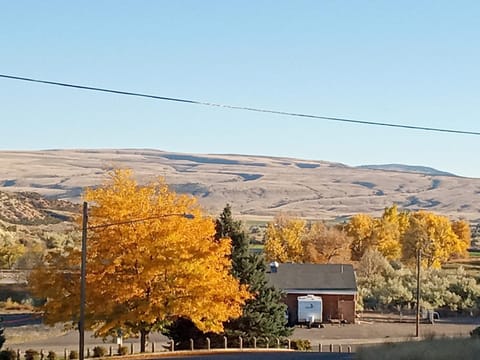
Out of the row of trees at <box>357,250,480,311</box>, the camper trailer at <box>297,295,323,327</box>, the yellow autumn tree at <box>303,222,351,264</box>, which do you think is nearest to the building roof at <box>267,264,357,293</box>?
the camper trailer at <box>297,295,323,327</box>

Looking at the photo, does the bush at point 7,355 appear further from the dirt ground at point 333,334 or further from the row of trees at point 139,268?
the dirt ground at point 333,334

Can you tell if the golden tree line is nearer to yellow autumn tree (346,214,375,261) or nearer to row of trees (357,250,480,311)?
yellow autumn tree (346,214,375,261)

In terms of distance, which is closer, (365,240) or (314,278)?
(314,278)

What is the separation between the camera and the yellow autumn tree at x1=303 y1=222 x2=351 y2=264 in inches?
3607

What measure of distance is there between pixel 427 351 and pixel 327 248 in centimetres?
6975

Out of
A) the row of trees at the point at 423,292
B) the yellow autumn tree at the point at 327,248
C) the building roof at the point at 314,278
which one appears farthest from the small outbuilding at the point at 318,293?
the yellow autumn tree at the point at 327,248

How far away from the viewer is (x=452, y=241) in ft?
355

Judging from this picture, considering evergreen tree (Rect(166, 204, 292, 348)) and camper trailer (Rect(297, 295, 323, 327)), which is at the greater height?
evergreen tree (Rect(166, 204, 292, 348))

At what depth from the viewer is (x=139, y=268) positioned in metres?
35.8

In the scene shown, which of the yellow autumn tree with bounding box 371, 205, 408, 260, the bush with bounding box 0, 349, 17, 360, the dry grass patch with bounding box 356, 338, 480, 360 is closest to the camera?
the dry grass patch with bounding box 356, 338, 480, 360

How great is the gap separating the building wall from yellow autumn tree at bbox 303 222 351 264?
73.2 ft

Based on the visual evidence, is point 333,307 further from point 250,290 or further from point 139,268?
point 139,268

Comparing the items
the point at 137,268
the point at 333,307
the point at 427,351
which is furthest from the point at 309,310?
the point at 427,351

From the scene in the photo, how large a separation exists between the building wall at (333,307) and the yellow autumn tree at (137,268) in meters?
31.4
